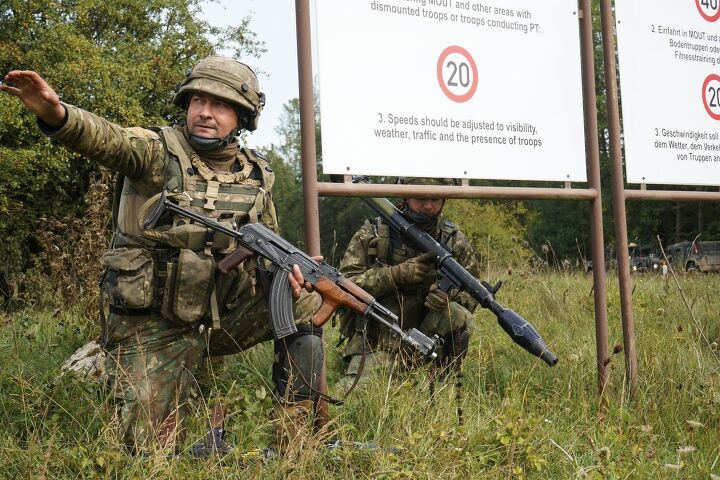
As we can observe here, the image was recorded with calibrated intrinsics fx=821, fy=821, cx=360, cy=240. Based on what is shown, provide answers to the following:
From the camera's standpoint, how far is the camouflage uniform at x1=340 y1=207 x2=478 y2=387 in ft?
17.1

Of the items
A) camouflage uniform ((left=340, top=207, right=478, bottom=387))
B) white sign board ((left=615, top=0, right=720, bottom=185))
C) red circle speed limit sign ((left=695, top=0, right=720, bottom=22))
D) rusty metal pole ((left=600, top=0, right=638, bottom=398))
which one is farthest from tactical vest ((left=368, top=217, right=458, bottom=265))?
red circle speed limit sign ((left=695, top=0, right=720, bottom=22))

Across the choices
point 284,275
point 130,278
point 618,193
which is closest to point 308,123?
point 284,275

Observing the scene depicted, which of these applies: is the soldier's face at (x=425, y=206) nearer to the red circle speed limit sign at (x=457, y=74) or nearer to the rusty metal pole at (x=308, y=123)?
the red circle speed limit sign at (x=457, y=74)

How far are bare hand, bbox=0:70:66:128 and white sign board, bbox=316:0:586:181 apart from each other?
1.11 m

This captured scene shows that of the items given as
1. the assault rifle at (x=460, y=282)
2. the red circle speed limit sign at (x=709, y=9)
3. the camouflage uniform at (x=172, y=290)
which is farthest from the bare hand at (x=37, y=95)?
the red circle speed limit sign at (x=709, y=9)

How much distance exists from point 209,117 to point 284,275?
3.06 feet

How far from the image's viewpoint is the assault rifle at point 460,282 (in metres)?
4.40

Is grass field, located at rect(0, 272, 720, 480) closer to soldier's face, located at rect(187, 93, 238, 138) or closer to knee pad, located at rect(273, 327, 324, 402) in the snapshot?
knee pad, located at rect(273, 327, 324, 402)

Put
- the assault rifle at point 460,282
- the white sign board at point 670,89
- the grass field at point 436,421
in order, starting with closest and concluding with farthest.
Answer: the grass field at point 436,421, the assault rifle at point 460,282, the white sign board at point 670,89

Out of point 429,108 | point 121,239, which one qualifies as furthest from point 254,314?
point 429,108

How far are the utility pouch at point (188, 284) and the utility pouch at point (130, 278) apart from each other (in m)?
0.09

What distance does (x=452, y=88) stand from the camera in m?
4.32

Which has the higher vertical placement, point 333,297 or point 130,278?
point 130,278

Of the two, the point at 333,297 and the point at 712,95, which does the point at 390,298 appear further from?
the point at 712,95
